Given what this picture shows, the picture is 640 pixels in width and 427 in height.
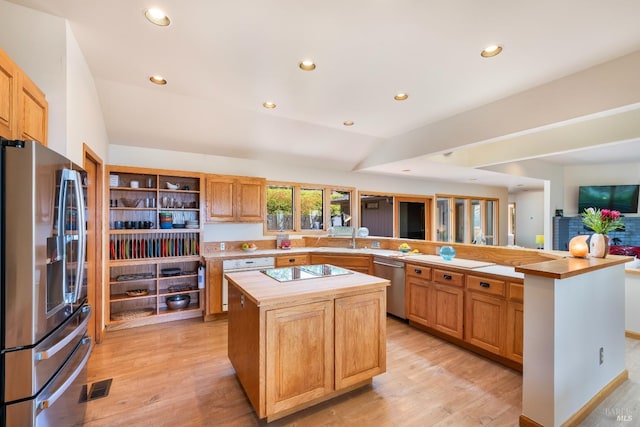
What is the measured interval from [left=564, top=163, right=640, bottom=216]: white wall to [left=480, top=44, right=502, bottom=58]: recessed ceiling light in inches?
251

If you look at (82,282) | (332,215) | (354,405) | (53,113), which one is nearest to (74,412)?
(82,282)

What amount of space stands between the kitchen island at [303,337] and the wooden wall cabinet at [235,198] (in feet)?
6.86

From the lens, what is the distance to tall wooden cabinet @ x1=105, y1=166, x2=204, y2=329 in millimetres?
3799

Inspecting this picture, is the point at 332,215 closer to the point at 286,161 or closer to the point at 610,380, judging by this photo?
the point at 286,161

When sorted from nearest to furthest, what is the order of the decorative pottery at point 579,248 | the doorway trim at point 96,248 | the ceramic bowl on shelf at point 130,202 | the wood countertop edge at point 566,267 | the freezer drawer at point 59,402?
1. the freezer drawer at point 59,402
2. the wood countertop edge at point 566,267
3. the decorative pottery at point 579,248
4. the doorway trim at point 96,248
5. the ceramic bowl on shelf at point 130,202

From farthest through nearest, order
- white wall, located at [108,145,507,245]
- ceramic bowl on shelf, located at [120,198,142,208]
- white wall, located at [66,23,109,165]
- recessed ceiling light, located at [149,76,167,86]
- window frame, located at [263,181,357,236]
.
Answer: window frame, located at [263,181,357,236], white wall, located at [108,145,507,245], ceramic bowl on shelf, located at [120,198,142,208], recessed ceiling light, located at [149,76,167,86], white wall, located at [66,23,109,165]

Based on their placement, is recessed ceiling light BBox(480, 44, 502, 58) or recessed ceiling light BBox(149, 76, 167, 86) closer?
recessed ceiling light BBox(480, 44, 502, 58)

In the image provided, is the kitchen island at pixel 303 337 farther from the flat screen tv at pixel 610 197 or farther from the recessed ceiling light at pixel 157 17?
the flat screen tv at pixel 610 197

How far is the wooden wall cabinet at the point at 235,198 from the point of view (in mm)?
4293

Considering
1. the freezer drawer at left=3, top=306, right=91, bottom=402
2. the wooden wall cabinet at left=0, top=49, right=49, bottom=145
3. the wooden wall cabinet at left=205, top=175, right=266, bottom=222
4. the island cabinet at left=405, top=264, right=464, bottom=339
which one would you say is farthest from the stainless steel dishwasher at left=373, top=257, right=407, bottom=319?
the wooden wall cabinet at left=0, top=49, right=49, bottom=145

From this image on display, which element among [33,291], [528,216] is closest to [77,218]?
[33,291]

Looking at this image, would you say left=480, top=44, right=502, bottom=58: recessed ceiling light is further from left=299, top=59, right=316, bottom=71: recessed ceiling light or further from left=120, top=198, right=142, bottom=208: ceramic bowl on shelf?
left=120, top=198, right=142, bottom=208: ceramic bowl on shelf

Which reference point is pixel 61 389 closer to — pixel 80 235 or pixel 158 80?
pixel 80 235

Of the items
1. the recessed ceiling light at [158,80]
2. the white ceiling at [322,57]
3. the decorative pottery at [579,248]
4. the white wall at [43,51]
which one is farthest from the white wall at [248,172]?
the decorative pottery at [579,248]
